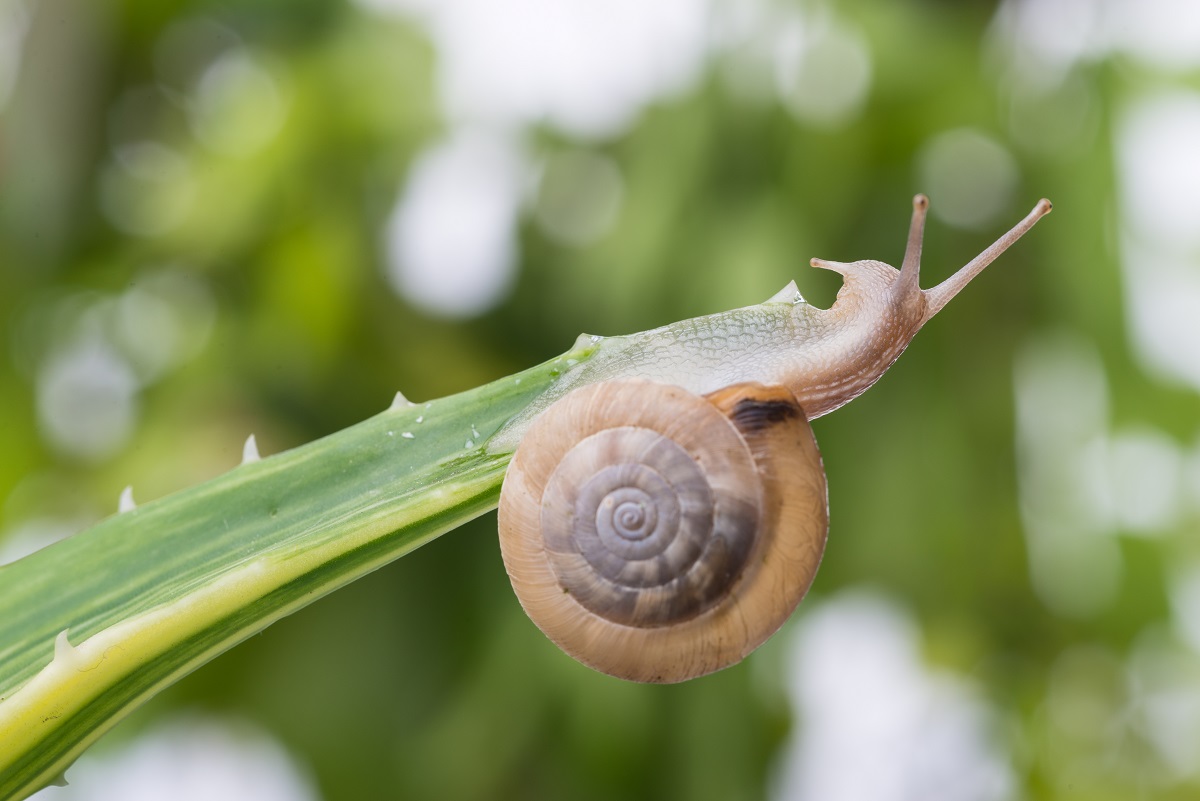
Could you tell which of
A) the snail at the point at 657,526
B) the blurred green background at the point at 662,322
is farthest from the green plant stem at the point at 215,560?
the blurred green background at the point at 662,322

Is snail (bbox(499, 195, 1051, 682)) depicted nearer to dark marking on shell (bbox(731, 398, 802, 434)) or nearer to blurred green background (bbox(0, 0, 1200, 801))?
dark marking on shell (bbox(731, 398, 802, 434))

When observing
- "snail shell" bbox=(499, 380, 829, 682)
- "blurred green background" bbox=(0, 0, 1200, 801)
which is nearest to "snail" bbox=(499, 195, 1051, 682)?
"snail shell" bbox=(499, 380, 829, 682)

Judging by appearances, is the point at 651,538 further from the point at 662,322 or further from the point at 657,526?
the point at 662,322

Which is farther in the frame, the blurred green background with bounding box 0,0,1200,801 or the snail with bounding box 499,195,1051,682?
the blurred green background with bounding box 0,0,1200,801

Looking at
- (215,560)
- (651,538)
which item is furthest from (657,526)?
(215,560)

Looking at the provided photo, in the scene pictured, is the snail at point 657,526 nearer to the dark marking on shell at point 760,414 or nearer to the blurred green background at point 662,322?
the dark marking on shell at point 760,414

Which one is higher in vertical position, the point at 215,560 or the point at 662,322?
the point at 662,322

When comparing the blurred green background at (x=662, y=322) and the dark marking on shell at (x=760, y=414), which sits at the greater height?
the blurred green background at (x=662, y=322)
